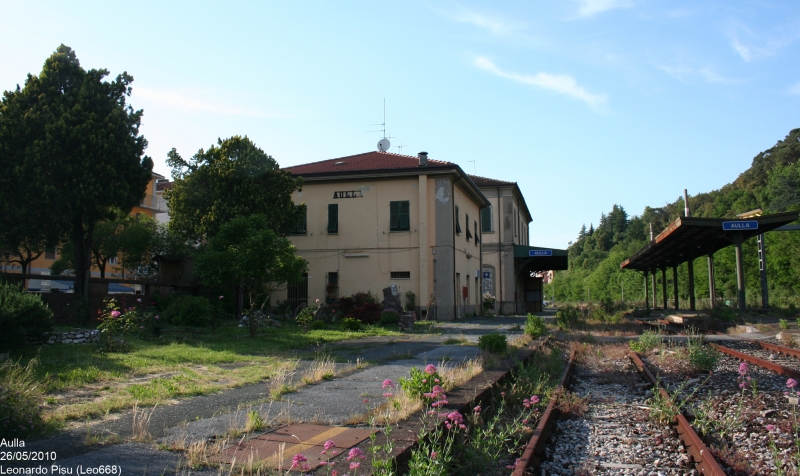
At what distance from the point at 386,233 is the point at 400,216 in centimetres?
104

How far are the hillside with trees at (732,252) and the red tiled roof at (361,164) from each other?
62.2ft

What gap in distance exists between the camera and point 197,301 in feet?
59.6

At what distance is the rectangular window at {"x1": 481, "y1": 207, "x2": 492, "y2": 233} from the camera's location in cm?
4009

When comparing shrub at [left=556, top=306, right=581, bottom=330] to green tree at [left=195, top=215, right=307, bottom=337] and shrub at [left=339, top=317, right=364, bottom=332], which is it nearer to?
shrub at [left=339, top=317, right=364, bottom=332]

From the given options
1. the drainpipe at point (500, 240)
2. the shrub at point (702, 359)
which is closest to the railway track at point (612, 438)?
the shrub at point (702, 359)

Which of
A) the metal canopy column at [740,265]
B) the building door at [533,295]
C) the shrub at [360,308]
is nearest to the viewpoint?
the shrub at [360,308]

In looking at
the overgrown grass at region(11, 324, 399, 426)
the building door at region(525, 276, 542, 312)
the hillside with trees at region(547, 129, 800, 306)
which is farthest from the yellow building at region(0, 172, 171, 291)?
the hillside with trees at region(547, 129, 800, 306)

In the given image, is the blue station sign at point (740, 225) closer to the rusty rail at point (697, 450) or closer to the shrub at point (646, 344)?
the shrub at point (646, 344)

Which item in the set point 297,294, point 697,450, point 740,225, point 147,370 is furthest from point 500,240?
point 697,450

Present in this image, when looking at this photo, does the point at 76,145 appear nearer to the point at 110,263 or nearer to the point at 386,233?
the point at 386,233

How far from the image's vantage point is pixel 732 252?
42.1m

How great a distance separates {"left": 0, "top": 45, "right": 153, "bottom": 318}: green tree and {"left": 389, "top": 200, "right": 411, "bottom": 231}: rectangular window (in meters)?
12.4

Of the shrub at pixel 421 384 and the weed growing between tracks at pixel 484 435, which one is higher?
the shrub at pixel 421 384

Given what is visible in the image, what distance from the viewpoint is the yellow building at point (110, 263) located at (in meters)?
32.4
